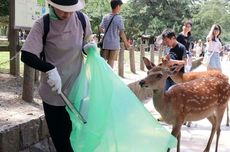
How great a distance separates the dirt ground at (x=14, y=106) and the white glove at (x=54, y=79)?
116 cm

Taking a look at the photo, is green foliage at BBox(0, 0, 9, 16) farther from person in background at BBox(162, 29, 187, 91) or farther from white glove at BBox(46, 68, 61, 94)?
white glove at BBox(46, 68, 61, 94)

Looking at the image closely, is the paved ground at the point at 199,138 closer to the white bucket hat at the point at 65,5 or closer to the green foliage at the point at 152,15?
the white bucket hat at the point at 65,5

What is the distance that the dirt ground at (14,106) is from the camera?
473 cm

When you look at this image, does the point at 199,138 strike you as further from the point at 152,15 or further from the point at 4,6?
the point at 152,15

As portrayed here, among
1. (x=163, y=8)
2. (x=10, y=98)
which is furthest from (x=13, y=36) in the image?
(x=163, y=8)

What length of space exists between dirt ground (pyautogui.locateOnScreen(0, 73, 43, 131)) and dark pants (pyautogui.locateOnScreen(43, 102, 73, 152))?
821mm

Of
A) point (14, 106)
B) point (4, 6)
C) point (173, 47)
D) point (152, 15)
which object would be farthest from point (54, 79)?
point (152, 15)

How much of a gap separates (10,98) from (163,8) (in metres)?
52.5

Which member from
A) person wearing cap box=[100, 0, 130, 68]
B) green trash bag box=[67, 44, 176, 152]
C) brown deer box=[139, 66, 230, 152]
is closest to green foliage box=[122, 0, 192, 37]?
person wearing cap box=[100, 0, 130, 68]

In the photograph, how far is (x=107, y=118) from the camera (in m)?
3.50

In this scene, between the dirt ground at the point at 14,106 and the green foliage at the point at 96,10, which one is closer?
the dirt ground at the point at 14,106

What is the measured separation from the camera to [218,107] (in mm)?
5961

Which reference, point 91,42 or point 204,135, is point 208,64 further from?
point 91,42

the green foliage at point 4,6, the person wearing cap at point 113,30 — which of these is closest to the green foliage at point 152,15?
the green foliage at point 4,6
